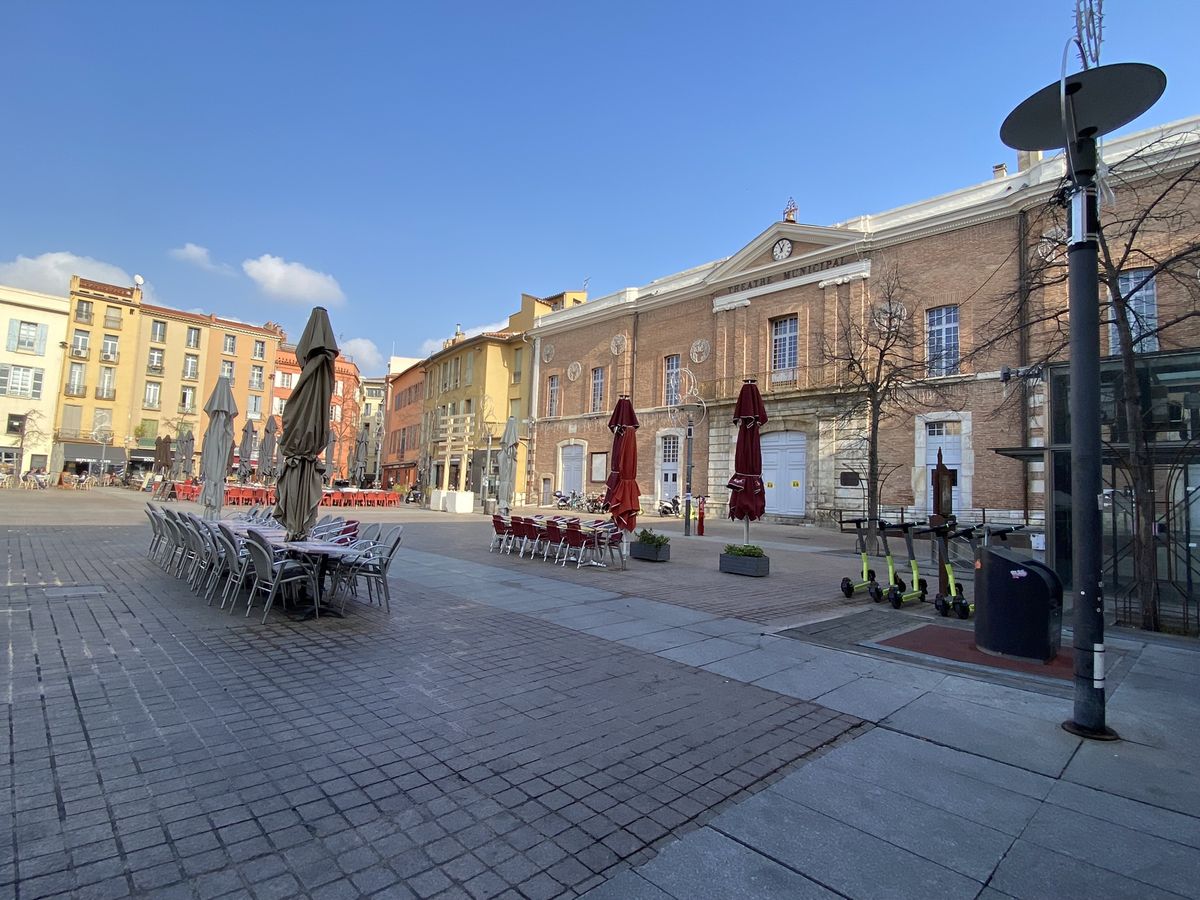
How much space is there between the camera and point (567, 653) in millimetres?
5344

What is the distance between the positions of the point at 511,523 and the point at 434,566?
246cm

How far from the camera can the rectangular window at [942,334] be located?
21406mm

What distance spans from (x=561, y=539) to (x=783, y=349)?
60.2ft

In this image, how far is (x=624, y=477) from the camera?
1255 centimetres

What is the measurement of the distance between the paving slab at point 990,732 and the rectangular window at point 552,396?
111ft

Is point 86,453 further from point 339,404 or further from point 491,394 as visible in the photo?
point 491,394

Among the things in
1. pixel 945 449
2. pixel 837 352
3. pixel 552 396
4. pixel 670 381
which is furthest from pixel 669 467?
pixel 945 449

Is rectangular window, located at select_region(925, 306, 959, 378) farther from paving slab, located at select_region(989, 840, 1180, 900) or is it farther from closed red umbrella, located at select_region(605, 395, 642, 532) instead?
paving slab, located at select_region(989, 840, 1180, 900)

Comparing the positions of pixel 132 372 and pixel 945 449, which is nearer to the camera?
pixel 945 449

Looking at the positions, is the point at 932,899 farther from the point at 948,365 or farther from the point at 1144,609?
the point at 948,365

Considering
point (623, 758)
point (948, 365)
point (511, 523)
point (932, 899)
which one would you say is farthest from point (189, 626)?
point (948, 365)

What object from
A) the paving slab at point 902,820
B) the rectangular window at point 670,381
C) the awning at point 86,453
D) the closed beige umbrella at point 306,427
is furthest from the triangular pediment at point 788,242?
the awning at point 86,453

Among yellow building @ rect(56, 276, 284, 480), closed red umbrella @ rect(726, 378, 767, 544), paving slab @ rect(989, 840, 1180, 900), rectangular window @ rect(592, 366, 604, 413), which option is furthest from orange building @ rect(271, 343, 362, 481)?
paving slab @ rect(989, 840, 1180, 900)

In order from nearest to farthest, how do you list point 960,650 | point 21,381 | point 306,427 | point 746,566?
1. point 960,650
2. point 306,427
3. point 746,566
4. point 21,381
